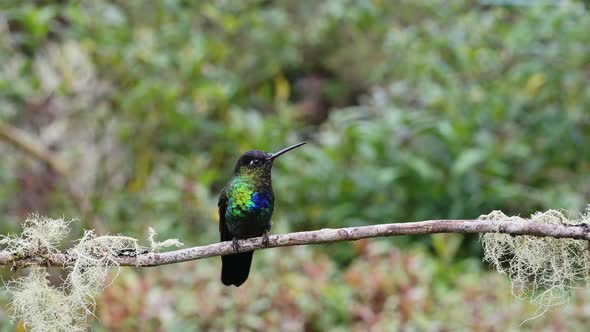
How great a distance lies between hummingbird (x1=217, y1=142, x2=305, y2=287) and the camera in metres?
2.90

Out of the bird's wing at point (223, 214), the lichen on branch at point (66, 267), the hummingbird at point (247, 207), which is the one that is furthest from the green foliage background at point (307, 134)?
the lichen on branch at point (66, 267)

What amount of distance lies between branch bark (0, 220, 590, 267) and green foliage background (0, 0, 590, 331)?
2551 millimetres

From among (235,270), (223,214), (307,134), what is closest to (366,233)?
(235,270)

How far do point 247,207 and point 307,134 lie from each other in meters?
4.55

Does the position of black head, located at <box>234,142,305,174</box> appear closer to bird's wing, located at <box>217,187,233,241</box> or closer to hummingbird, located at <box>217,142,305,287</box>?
hummingbird, located at <box>217,142,305,287</box>

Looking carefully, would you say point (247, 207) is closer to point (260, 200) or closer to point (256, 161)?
point (260, 200)

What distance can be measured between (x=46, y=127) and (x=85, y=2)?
117 centimetres

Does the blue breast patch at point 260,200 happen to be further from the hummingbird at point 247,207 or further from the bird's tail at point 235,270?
the bird's tail at point 235,270

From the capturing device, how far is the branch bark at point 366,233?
1905 millimetres

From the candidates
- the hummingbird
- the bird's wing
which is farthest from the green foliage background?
the hummingbird

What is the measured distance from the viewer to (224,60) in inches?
291

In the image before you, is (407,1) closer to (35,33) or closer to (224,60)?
(224,60)

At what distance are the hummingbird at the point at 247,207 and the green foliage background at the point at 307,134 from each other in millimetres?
1690

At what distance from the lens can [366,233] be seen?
6.62 feet
